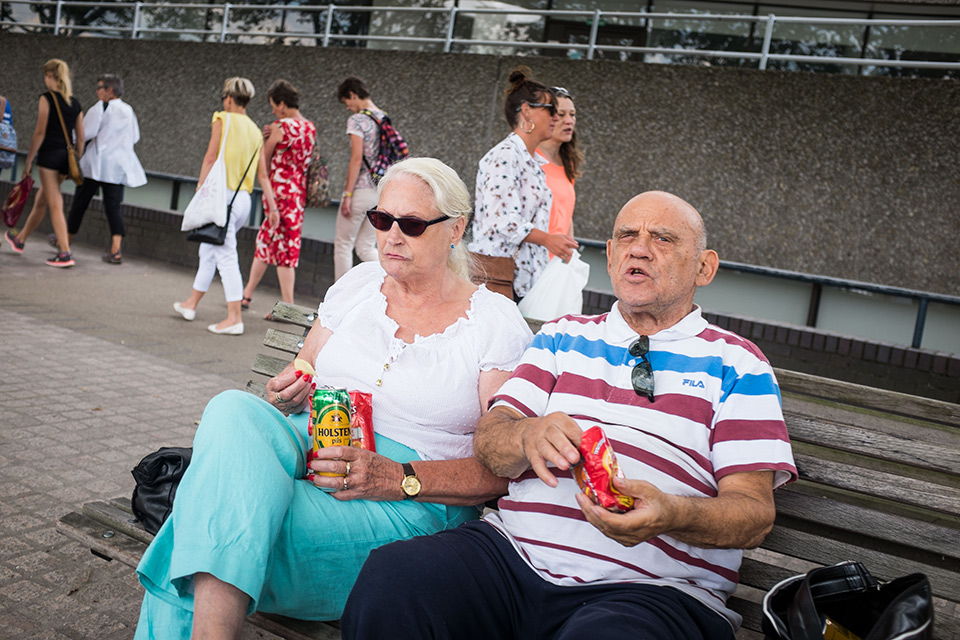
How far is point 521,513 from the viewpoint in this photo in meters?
2.38

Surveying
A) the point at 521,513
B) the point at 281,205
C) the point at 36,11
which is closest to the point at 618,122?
the point at 281,205

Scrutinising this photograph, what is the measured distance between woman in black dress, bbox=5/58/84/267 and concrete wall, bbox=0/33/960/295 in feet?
10.7

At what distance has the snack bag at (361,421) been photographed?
8.25ft

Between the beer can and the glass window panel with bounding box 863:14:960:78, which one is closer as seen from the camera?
the beer can

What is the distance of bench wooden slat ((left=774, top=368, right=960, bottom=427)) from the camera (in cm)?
276

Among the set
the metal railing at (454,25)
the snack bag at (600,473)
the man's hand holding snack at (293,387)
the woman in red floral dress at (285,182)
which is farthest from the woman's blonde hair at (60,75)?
the snack bag at (600,473)

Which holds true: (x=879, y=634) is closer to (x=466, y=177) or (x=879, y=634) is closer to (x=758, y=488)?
(x=758, y=488)

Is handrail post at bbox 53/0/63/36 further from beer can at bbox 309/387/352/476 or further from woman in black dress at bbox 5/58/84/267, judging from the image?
beer can at bbox 309/387/352/476

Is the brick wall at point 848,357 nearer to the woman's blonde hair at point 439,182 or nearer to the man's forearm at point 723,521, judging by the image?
the woman's blonde hair at point 439,182

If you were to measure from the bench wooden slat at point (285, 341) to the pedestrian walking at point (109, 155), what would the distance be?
24.8ft

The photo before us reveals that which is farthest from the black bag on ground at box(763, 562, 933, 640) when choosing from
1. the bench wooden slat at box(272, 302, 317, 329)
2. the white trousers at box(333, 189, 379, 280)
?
the white trousers at box(333, 189, 379, 280)

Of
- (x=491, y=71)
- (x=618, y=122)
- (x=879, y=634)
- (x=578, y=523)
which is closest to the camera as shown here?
(x=879, y=634)

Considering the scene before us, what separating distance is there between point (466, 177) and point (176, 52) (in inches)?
220

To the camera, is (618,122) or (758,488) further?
(618,122)
